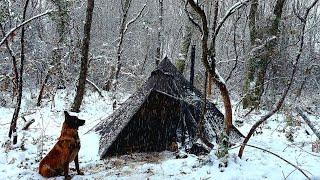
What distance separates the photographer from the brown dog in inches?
266

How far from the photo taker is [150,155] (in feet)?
28.5

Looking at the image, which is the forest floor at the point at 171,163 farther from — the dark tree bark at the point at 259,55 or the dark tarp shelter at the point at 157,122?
the dark tree bark at the point at 259,55

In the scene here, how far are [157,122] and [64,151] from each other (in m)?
3.09

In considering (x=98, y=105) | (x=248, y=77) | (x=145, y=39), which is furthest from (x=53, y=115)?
(x=145, y=39)

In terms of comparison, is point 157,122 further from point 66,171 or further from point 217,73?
point 66,171

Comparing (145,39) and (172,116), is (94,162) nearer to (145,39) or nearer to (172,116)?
(172,116)

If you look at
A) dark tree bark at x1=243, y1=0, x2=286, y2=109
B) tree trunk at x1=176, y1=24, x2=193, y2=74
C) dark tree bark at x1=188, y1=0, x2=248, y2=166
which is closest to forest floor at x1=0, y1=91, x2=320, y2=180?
dark tree bark at x1=188, y1=0, x2=248, y2=166

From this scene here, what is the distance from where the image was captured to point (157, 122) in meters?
9.40

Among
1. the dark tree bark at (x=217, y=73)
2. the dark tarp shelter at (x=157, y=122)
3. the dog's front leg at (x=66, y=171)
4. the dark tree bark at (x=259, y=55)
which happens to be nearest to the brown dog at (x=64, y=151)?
the dog's front leg at (x=66, y=171)

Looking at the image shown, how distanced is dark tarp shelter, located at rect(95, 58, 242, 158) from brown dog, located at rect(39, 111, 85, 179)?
190cm

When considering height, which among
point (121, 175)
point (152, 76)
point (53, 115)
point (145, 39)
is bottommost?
point (121, 175)

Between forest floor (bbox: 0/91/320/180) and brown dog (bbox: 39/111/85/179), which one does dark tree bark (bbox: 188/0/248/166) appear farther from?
brown dog (bbox: 39/111/85/179)

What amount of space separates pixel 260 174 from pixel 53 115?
960 cm

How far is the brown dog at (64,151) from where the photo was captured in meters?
6.76
